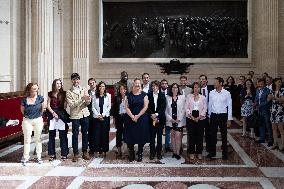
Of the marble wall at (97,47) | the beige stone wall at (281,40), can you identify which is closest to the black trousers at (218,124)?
the marble wall at (97,47)

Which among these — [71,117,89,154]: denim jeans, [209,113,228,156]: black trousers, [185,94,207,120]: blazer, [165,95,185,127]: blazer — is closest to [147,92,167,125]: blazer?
[165,95,185,127]: blazer

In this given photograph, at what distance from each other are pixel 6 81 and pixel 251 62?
9982mm

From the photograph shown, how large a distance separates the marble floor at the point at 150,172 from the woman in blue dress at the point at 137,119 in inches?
16.1

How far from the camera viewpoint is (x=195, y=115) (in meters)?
7.87

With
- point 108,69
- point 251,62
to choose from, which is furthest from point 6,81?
point 251,62

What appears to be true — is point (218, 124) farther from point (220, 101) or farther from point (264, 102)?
point (264, 102)

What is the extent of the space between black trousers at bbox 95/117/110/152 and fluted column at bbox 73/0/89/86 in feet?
28.8

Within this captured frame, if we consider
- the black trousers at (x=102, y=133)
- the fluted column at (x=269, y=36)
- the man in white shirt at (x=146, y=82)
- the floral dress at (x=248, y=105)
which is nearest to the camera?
the black trousers at (x=102, y=133)

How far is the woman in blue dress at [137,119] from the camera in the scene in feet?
25.5

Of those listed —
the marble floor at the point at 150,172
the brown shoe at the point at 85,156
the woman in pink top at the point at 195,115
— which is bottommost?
the marble floor at the point at 150,172

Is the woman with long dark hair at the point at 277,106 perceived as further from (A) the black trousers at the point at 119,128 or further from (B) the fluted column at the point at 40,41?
(B) the fluted column at the point at 40,41

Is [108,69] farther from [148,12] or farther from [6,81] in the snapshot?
[6,81]

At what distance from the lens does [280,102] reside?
8391 millimetres

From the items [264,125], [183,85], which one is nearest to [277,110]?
[264,125]
